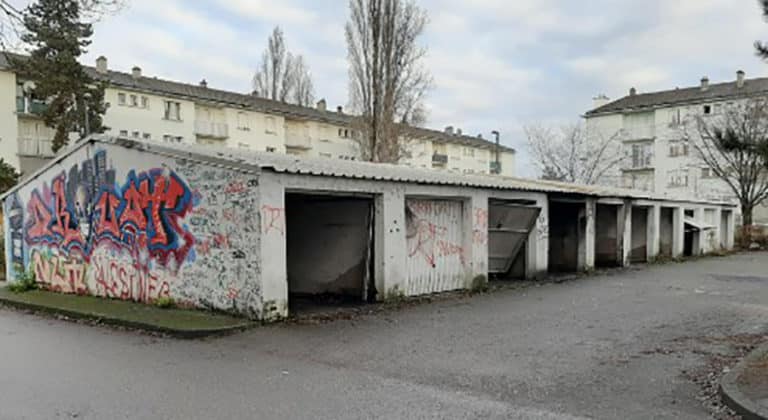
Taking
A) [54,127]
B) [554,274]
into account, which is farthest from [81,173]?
[54,127]

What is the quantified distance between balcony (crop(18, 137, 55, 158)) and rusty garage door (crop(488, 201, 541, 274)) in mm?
28235

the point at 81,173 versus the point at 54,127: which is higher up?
the point at 54,127

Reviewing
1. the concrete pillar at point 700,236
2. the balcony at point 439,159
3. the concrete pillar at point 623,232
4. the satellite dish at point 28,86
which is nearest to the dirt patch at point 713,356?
the concrete pillar at point 623,232

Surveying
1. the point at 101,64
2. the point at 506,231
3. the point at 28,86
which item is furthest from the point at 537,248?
the point at 101,64

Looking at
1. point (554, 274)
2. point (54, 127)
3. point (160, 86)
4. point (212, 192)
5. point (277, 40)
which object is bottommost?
point (554, 274)

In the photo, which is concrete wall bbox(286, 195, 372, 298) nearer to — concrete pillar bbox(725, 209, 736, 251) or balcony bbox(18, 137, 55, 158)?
concrete pillar bbox(725, 209, 736, 251)

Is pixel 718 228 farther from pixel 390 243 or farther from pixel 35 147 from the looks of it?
pixel 35 147

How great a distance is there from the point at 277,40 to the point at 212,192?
37.7m

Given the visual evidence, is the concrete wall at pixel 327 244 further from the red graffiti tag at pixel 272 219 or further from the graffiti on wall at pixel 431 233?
the red graffiti tag at pixel 272 219

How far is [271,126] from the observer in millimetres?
45094

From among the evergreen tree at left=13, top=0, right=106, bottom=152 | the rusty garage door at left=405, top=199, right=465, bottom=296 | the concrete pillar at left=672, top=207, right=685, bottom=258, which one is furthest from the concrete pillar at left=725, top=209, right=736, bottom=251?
the evergreen tree at left=13, top=0, right=106, bottom=152

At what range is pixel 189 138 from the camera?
40750mm

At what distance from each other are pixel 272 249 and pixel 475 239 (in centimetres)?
629

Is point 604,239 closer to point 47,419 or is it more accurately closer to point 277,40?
point 47,419
